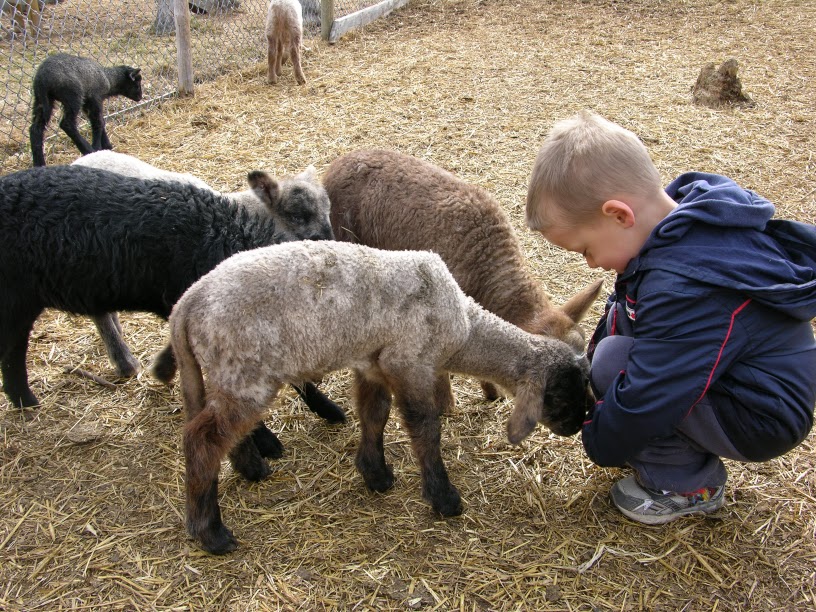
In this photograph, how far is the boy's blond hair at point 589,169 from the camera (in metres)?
2.97

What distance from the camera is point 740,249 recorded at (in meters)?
2.83

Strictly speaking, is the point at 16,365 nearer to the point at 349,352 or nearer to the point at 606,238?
the point at 349,352

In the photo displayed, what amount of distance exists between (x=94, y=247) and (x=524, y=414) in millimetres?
2850

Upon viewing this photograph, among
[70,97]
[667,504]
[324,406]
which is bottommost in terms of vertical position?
[324,406]

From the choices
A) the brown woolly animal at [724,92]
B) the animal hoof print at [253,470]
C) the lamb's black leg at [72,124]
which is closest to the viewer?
the animal hoof print at [253,470]

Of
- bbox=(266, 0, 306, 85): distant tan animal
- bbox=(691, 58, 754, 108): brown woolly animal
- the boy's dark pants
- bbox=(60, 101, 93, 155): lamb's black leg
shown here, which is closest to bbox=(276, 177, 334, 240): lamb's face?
the boy's dark pants

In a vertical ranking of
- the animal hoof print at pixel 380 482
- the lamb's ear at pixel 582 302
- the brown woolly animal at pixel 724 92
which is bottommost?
the animal hoof print at pixel 380 482

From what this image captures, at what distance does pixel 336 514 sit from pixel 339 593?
53cm

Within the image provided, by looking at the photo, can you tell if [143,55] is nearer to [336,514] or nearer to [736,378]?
[336,514]

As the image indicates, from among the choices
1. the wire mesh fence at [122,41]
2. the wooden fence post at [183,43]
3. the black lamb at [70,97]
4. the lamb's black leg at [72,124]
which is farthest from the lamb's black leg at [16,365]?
the wooden fence post at [183,43]

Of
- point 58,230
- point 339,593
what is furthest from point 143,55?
point 339,593

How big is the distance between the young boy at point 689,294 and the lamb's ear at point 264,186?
2149 mm

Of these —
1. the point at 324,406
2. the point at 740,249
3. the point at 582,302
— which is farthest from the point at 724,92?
the point at 324,406

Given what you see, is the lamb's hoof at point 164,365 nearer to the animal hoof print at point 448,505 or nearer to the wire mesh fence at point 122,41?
the animal hoof print at point 448,505
